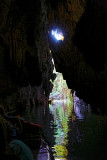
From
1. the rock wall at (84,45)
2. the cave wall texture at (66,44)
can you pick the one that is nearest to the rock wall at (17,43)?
the cave wall texture at (66,44)

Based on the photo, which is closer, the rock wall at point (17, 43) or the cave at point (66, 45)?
the cave at point (66, 45)

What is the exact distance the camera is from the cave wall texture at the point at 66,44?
23.6ft

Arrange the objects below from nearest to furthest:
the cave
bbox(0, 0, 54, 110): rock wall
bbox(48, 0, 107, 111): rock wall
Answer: bbox(48, 0, 107, 111): rock wall < the cave < bbox(0, 0, 54, 110): rock wall

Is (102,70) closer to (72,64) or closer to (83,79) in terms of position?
(83,79)

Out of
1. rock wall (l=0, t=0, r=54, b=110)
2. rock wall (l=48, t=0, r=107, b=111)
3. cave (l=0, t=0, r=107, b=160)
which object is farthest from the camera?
rock wall (l=0, t=0, r=54, b=110)

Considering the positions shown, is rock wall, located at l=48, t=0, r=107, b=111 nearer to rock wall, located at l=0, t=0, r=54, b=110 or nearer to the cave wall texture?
the cave wall texture

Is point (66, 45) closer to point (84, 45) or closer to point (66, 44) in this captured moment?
point (66, 44)

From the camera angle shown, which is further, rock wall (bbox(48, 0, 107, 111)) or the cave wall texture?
the cave wall texture

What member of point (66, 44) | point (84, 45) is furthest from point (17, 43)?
point (84, 45)

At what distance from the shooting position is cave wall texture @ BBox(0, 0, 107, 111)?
7.18 m

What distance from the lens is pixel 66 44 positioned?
8828 mm

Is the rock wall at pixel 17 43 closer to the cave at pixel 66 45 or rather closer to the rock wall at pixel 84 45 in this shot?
the cave at pixel 66 45

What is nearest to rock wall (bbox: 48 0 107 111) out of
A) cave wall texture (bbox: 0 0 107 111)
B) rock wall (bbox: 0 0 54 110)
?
cave wall texture (bbox: 0 0 107 111)

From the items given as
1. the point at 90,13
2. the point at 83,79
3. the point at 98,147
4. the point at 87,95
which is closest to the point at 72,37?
the point at 90,13
